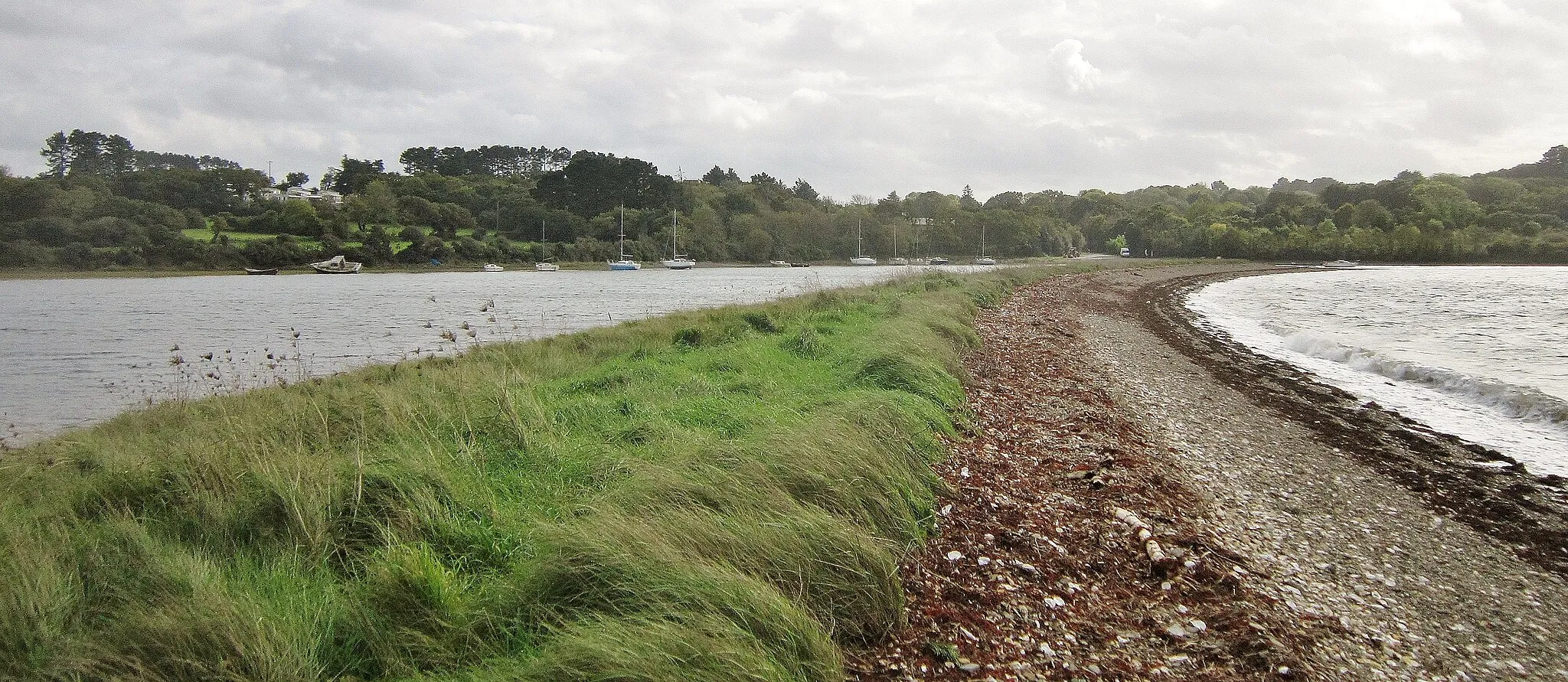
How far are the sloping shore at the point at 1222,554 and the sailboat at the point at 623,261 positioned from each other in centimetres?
8805

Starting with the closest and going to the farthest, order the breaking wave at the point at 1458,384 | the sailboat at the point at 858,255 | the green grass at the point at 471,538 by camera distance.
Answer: the green grass at the point at 471,538 → the breaking wave at the point at 1458,384 → the sailboat at the point at 858,255

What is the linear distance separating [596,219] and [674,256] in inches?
484

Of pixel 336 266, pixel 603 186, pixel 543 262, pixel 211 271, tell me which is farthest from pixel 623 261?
pixel 211 271

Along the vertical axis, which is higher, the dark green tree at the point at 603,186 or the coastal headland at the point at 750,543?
the dark green tree at the point at 603,186

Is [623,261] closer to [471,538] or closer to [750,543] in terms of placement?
[471,538]

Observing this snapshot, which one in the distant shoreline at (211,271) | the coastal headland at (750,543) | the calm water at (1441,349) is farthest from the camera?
the distant shoreline at (211,271)

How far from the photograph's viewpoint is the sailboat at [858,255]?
12800 centimetres

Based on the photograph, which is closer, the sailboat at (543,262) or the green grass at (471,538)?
the green grass at (471,538)

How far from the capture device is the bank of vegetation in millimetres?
72938

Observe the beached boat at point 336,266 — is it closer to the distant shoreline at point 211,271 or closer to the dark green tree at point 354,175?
the distant shoreline at point 211,271

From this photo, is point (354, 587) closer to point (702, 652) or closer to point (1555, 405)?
point (702, 652)

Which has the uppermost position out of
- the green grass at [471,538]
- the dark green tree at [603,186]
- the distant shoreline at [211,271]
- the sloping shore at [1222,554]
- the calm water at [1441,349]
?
the dark green tree at [603,186]

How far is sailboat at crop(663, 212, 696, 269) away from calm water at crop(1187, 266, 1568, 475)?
7193cm

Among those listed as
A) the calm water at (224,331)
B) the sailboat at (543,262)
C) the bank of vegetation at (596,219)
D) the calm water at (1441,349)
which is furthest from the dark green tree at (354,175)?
the calm water at (1441,349)
